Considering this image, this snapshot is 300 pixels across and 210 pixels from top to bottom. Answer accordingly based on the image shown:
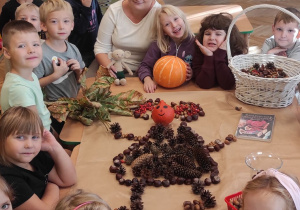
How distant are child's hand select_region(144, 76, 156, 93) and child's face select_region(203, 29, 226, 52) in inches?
13.8

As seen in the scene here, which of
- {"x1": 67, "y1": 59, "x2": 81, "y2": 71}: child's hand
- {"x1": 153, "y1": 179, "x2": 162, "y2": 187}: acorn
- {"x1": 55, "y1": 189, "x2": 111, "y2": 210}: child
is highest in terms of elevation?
{"x1": 55, "y1": 189, "x2": 111, "y2": 210}: child

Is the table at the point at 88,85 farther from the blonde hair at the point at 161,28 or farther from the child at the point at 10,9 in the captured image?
the child at the point at 10,9

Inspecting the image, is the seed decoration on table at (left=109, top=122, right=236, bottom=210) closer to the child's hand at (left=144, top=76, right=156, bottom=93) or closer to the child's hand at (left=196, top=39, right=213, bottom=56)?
the child's hand at (left=144, top=76, right=156, bottom=93)

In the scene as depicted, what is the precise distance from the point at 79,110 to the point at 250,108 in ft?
2.65

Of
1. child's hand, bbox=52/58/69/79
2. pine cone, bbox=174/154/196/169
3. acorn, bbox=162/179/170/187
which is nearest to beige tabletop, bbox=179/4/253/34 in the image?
child's hand, bbox=52/58/69/79

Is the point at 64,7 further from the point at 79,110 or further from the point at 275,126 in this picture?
the point at 275,126

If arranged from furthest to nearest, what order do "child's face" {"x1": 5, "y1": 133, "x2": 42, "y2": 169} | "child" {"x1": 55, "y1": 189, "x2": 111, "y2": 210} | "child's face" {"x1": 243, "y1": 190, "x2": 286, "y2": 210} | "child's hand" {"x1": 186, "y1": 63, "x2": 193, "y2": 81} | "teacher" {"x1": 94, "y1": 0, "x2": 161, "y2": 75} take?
"teacher" {"x1": 94, "y1": 0, "x2": 161, "y2": 75} → "child's hand" {"x1": 186, "y1": 63, "x2": 193, "y2": 81} → "child's face" {"x1": 5, "y1": 133, "x2": 42, "y2": 169} → "child's face" {"x1": 243, "y1": 190, "x2": 286, "y2": 210} → "child" {"x1": 55, "y1": 189, "x2": 111, "y2": 210}

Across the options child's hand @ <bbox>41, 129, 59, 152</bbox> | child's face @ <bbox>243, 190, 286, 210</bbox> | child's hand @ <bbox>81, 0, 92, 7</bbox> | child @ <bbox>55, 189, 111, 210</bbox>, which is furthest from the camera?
child's hand @ <bbox>81, 0, 92, 7</bbox>

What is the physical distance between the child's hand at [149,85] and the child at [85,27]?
79 cm

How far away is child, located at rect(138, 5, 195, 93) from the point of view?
2105 mm

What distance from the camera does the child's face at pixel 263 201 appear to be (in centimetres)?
99

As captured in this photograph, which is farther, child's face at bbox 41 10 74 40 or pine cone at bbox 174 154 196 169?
child's face at bbox 41 10 74 40

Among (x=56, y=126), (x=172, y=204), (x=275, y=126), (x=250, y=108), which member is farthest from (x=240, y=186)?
(x=56, y=126)

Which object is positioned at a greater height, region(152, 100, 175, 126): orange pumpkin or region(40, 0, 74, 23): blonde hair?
region(40, 0, 74, 23): blonde hair
